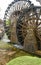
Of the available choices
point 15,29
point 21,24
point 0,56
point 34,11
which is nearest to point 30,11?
point 34,11

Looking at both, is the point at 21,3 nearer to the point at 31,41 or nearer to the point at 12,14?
the point at 12,14

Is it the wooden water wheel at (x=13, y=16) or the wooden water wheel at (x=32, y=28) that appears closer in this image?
the wooden water wheel at (x=32, y=28)

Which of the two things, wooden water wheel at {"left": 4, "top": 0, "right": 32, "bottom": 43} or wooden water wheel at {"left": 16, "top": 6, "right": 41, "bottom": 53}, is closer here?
wooden water wheel at {"left": 16, "top": 6, "right": 41, "bottom": 53}

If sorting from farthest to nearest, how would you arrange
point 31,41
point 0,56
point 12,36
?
point 12,36 < point 31,41 < point 0,56

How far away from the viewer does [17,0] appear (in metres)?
6.94

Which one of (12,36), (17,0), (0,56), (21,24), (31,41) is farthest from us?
(17,0)

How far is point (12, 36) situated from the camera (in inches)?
249

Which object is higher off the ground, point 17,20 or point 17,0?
point 17,0

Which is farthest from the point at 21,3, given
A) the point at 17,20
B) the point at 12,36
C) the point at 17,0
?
the point at 12,36

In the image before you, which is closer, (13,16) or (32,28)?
(32,28)

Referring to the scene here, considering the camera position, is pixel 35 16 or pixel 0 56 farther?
pixel 35 16

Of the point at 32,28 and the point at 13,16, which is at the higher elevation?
the point at 13,16

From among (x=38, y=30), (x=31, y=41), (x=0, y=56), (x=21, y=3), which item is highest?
(x=21, y=3)

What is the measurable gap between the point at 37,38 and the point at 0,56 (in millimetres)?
1219
